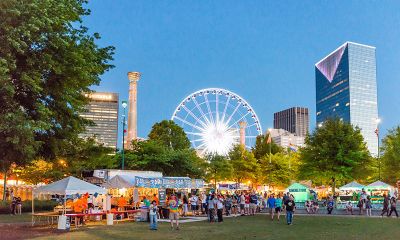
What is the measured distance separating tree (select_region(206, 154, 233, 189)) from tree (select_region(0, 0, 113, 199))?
53640mm

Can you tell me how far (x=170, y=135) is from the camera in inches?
3612

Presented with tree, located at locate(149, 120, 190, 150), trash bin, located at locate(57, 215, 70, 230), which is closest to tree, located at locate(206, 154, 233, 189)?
tree, located at locate(149, 120, 190, 150)

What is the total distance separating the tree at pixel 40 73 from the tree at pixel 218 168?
53.6m

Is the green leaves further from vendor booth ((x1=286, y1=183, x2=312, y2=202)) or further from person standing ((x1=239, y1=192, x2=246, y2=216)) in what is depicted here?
vendor booth ((x1=286, y1=183, x2=312, y2=202))

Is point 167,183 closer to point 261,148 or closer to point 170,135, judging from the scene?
point 170,135

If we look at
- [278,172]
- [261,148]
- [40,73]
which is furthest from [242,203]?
[261,148]

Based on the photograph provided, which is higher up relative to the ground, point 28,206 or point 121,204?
point 121,204

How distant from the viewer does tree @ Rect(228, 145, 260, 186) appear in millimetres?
82688

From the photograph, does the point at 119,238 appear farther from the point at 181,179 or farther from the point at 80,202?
the point at 181,179

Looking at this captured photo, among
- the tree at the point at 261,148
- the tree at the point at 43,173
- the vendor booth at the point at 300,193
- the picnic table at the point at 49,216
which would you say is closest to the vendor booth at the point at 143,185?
the picnic table at the point at 49,216

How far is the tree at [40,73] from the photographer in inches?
717

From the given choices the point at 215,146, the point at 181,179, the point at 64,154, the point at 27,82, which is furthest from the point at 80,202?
the point at 215,146

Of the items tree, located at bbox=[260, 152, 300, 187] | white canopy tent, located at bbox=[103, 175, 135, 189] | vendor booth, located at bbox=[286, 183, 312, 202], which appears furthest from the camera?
tree, located at bbox=[260, 152, 300, 187]

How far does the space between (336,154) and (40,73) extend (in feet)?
136
